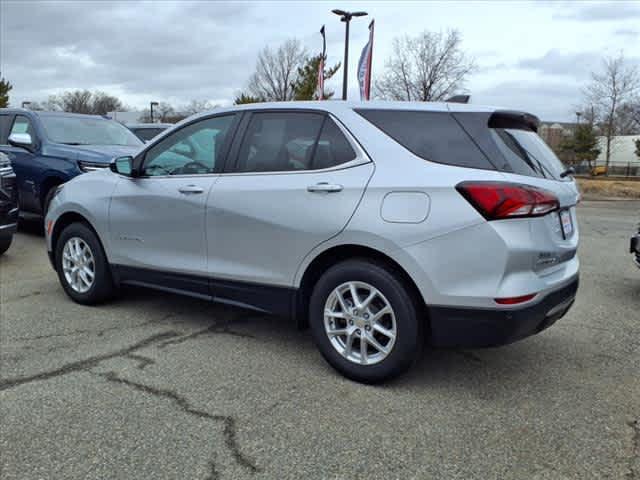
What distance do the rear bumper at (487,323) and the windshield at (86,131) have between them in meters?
6.90

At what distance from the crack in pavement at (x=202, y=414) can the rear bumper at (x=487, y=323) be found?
1222 millimetres

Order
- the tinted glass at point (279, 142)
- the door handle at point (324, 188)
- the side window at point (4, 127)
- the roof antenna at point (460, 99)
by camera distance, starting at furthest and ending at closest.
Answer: the side window at point (4, 127) → the roof antenna at point (460, 99) → the tinted glass at point (279, 142) → the door handle at point (324, 188)

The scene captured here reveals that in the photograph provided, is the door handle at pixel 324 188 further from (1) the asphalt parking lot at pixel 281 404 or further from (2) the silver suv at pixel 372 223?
(1) the asphalt parking lot at pixel 281 404

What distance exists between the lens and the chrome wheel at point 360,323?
3398 mm

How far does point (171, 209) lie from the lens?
436cm

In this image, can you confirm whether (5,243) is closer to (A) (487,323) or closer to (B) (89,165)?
(B) (89,165)

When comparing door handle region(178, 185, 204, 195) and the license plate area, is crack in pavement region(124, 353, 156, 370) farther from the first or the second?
the license plate area

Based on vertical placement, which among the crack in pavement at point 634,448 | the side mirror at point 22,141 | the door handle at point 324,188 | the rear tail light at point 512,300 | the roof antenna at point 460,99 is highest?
the roof antenna at point 460,99

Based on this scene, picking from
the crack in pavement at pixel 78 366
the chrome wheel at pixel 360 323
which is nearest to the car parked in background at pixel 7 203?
the crack in pavement at pixel 78 366

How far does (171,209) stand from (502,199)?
243 cm

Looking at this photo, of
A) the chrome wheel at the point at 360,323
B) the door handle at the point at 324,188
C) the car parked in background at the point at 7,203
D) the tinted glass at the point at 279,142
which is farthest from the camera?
the car parked in background at the point at 7,203

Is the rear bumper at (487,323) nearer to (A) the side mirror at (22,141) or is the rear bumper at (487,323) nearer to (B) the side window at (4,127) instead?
(A) the side mirror at (22,141)

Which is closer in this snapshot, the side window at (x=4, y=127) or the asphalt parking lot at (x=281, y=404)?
the asphalt parking lot at (x=281, y=404)

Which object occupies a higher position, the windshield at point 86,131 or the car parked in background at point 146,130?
the car parked in background at point 146,130
